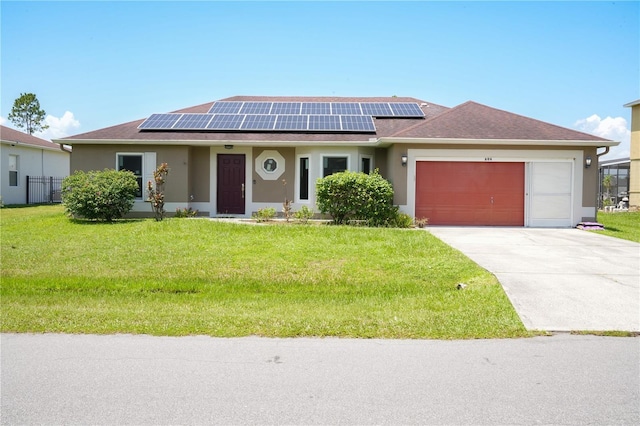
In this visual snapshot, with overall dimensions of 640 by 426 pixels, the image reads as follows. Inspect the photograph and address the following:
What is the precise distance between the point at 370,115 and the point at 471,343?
16056 millimetres

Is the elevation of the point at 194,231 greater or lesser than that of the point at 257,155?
lesser

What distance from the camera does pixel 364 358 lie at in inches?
207

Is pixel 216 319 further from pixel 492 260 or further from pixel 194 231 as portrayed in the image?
pixel 194 231

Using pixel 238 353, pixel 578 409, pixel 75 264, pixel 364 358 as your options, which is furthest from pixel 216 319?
pixel 75 264

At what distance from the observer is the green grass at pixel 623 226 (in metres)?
15.0

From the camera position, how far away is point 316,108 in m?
21.8

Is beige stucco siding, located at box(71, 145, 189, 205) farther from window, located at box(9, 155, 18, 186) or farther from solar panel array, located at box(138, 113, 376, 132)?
window, located at box(9, 155, 18, 186)

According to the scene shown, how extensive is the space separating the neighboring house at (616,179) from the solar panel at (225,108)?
77.2 feet

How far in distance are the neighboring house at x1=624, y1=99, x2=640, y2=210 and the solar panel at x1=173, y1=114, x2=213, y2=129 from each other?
22368 millimetres

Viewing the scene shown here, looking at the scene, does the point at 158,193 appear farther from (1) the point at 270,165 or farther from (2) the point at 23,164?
(2) the point at 23,164

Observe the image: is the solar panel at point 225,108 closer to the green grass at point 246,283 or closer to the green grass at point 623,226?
the green grass at point 246,283

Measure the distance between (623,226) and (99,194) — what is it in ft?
58.3

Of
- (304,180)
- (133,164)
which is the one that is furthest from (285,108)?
(133,164)

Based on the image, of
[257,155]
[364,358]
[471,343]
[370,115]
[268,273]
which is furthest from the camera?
[370,115]
